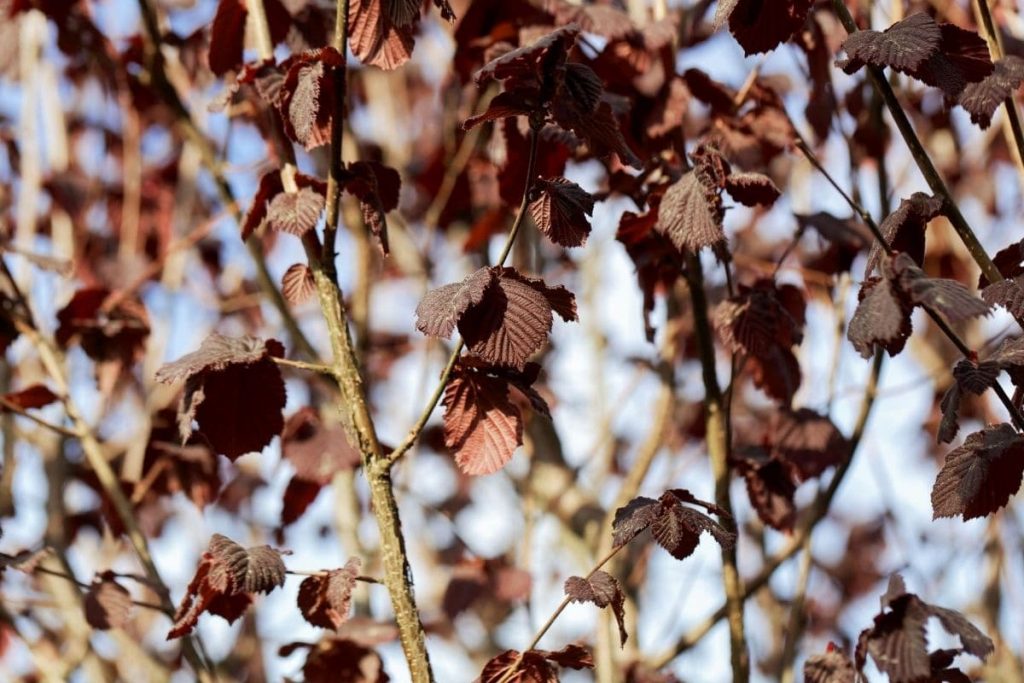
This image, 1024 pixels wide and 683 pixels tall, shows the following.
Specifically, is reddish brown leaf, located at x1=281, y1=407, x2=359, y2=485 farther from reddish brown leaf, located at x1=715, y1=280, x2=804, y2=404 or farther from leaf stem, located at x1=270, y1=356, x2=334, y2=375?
reddish brown leaf, located at x1=715, y1=280, x2=804, y2=404

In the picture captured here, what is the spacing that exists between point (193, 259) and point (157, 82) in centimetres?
167

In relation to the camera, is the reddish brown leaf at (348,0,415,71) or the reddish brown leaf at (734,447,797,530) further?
the reddish brown leaf at (734,447,797,530)

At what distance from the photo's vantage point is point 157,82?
2.16 metres

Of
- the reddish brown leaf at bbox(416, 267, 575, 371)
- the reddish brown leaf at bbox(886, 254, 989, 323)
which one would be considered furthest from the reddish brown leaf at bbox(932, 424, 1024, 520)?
the reddish brown leaf at bbox(416, 267, 575, 371)

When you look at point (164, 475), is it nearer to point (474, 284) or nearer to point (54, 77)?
point (474, 284)

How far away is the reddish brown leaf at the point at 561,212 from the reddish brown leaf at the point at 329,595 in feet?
1.60

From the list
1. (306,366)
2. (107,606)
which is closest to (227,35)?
(306,366)

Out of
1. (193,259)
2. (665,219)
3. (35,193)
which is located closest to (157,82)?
(35,193)

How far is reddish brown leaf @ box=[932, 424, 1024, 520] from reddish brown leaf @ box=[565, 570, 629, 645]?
14.1 inches

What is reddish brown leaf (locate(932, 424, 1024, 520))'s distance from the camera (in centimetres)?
112

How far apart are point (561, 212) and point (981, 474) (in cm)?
52

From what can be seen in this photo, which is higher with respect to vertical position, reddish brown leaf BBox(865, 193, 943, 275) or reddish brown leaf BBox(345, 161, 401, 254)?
reddish brown leaf BBox(345, 161, 401, 254)

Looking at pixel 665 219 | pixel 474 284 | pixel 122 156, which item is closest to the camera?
pixel 474 284

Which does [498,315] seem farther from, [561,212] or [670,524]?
[670,524]
